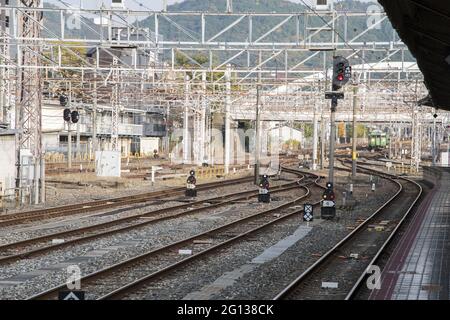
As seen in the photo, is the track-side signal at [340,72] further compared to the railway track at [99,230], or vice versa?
the track-side signal at [340,72]

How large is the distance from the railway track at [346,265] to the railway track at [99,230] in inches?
228

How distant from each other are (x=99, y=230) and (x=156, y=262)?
6.23m

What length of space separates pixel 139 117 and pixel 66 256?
291 ft

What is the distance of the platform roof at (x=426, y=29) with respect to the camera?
10.9m

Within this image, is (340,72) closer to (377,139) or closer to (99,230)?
(99,230)

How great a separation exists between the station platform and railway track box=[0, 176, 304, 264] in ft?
23.5

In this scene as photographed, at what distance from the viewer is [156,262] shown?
54.7 ft

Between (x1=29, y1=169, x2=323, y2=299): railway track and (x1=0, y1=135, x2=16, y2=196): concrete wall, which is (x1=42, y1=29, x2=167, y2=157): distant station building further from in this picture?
(x1=29, y1=169, x2=323, y2=299): railway track

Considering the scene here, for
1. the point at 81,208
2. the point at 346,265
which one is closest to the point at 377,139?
the point at 81,208

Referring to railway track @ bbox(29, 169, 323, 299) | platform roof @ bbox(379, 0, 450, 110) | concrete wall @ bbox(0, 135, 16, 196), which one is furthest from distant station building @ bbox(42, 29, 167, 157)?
platform roof @ bbox(379, 0, 450, 110)

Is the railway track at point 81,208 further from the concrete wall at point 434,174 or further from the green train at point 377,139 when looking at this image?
the green train at point 377,139

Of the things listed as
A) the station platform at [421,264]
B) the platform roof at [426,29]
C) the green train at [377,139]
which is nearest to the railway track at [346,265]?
the station platform at [421,264]

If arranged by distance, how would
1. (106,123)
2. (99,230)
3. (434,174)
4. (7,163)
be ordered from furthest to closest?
(106,123) < (434,174) < (7,163) < (99,230)
